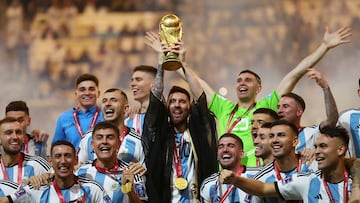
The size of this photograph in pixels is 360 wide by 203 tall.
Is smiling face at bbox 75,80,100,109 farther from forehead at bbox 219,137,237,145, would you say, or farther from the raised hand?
the raised hand

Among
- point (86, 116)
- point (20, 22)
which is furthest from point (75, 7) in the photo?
point (86, 116)

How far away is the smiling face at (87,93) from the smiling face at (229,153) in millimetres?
1662

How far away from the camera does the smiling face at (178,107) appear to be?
9.28m

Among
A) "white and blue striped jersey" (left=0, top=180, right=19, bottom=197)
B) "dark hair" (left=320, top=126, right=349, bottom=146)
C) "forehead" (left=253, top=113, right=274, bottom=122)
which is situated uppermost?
"forehead" (left=253, top=113, right=274, bottom=122)

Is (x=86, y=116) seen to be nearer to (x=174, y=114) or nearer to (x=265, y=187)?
(x=174, y=114)

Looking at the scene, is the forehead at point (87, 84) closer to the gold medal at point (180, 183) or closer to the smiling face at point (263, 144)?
the gold medal at point (180, 183)

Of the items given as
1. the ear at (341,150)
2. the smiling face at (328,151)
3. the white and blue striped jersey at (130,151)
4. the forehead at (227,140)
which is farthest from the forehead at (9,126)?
the ear at (341,150)

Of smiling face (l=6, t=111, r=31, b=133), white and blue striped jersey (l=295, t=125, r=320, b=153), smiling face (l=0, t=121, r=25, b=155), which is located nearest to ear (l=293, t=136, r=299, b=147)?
white and blue striped jersey (l=295, t=125, r=320, b=153)

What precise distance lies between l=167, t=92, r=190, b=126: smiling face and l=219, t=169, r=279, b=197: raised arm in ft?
3.41

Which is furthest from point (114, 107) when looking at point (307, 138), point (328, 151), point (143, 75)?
point (328, 151)

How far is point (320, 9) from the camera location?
551 inches

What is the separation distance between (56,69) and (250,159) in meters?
5.29

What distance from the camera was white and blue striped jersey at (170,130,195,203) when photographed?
9227 millimetres

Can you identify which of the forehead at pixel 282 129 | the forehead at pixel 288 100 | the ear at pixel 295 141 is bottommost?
the ear at pixel 295 141
